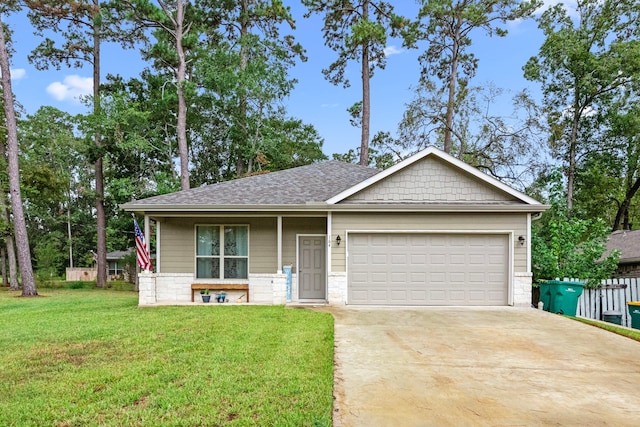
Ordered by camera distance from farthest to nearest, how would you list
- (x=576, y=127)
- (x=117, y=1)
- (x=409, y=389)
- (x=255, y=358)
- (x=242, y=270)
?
(x=576, y=127) → (x=117, y=1) → (x=242, y=270) → (x=255, y=358) → (x=409, y=389)

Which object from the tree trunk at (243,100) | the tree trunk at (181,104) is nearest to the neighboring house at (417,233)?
the tree trunk at (181,104)

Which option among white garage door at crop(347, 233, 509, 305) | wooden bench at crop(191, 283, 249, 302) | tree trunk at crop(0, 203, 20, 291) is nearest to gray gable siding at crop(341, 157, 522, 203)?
white garage door at crop(347, 233, 509, 305)

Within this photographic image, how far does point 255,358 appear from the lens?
16.3 ft

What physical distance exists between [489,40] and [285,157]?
12485 mm

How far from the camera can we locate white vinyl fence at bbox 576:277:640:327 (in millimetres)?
9375

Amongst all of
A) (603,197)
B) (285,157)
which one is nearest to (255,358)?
(285,157)

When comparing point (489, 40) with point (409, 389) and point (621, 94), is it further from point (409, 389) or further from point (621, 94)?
point (409, 389)

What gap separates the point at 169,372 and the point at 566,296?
900 centimetres

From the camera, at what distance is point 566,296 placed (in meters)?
9.12

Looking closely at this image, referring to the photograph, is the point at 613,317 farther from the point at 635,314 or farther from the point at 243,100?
the point at 243,100

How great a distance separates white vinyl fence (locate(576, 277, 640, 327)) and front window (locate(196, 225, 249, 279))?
870 centimetres

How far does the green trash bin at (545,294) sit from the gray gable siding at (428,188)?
2.43 meters

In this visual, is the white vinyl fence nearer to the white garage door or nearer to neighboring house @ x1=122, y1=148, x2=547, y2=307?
neighboring house @ x1=122, y1=148, x2=547, y2=307

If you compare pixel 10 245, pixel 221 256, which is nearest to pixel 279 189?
pixel 221 256
